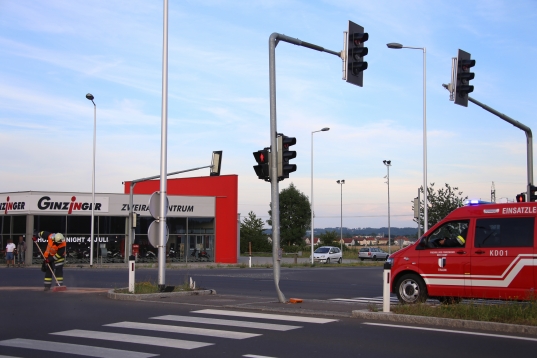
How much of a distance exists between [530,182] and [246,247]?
234ft

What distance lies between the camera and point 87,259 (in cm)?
4581

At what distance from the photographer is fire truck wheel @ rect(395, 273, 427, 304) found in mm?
13359

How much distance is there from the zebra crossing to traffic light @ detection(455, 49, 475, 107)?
8.08 metres

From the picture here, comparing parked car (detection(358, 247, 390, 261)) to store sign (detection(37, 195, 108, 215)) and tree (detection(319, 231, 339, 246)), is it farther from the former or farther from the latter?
store sign (detection(37, 195, 108, 215))

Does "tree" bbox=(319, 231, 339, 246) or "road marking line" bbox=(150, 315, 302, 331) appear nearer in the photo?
"road marking line" bbox=(150, 315, 302, 331)

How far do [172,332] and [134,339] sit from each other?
2.63ft

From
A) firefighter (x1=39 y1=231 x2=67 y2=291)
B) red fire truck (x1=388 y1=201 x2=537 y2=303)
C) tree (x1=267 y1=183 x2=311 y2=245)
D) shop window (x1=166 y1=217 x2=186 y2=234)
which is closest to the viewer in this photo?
red fire truck (x1=388 y1=201 x2=537 y2=303)

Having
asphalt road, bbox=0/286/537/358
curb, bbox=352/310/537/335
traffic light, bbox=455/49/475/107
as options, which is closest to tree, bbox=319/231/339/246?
traffic light, bbox=455/49/475/107

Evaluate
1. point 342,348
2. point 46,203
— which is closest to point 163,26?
point 342,348

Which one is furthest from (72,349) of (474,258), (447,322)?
(474,258)

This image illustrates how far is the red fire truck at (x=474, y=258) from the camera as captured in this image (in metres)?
12.3

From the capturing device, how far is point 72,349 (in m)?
8.73

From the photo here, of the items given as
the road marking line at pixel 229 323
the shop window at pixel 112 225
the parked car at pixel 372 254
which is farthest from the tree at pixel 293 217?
the road marking line at pixel 229 323

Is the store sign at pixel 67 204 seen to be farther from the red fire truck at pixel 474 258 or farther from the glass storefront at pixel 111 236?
the red fire truck at pixel 474 258
